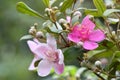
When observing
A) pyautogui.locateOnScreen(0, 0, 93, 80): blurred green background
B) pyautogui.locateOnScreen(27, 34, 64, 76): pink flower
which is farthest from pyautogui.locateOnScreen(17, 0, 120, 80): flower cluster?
pyautogui.locateOnScreen(0, 0, 93, 80): blurred green background

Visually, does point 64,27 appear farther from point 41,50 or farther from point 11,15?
point 11,15

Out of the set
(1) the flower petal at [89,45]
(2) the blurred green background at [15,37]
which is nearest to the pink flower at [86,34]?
(1) the flower petal at [89,45]

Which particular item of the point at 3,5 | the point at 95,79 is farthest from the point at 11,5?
the point at 95,79

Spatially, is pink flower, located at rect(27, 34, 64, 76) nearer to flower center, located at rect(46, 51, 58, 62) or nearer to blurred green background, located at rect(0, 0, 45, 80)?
flower center, located at rect(46, 51, 58, 62)

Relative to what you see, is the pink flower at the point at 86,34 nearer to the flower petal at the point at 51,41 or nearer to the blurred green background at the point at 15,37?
the flower petal at the point at 51,41

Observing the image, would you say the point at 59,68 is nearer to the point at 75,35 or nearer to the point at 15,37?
the point at 75,35

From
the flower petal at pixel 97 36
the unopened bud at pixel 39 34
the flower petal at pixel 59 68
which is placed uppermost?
the unopened bud at pixel 39 34

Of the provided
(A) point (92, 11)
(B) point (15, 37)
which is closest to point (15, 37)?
(B) point (15, 37)
